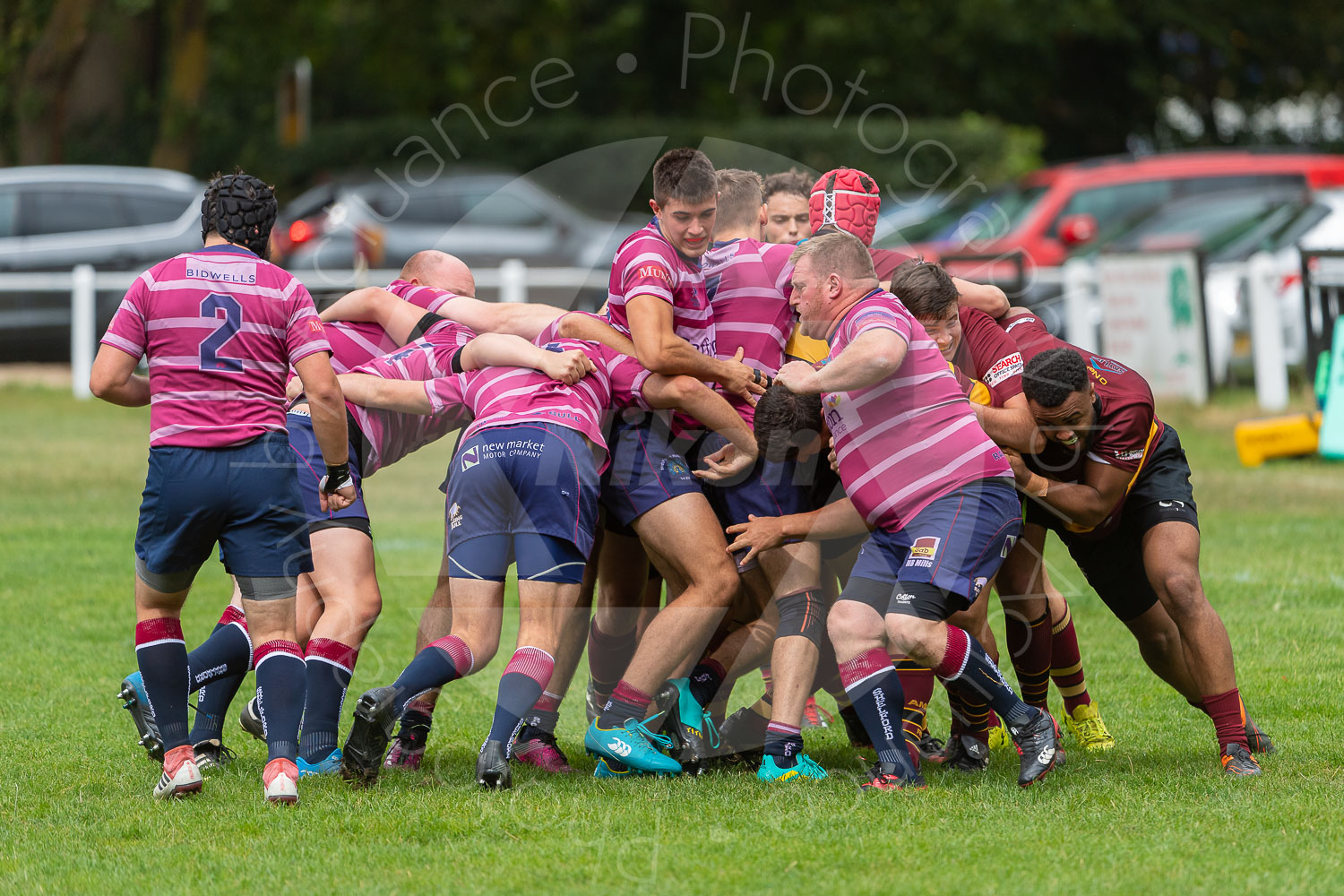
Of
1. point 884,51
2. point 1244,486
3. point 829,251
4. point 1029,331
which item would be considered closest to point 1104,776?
point 1029,331

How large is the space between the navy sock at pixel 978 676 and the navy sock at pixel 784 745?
0.56 m

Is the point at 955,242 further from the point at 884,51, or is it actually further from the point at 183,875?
the point at 183,875

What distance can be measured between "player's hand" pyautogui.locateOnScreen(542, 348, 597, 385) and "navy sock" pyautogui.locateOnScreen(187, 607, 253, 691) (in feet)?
4.92

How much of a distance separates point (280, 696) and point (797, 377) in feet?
6.60

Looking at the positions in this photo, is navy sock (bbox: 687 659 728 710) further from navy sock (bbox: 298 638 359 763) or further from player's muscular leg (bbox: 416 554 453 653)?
navy sock (bbox: 298 638 359 763)

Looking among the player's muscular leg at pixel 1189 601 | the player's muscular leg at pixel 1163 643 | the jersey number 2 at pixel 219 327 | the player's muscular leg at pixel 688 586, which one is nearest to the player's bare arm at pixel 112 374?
the jersey number 2 at pixel 219 327

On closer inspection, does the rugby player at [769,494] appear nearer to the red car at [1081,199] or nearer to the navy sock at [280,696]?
the navy sock at [280,696]

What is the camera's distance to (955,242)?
1772 centimetres

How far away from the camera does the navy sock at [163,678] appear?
5043mm

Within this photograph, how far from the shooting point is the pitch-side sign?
1485cm

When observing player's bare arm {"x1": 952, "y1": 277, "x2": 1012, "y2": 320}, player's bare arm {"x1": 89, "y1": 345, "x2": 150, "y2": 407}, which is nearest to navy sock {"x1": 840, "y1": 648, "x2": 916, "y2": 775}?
player's bare arm {"x1": 952, "y1": 277, "x2": 1012, "y2": 320}

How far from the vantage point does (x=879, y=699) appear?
506 centimetres

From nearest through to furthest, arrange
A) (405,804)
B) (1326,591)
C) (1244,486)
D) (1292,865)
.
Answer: (1292,865), (405,804), (1326,591), (1244,486)

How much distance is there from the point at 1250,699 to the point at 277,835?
392cm
